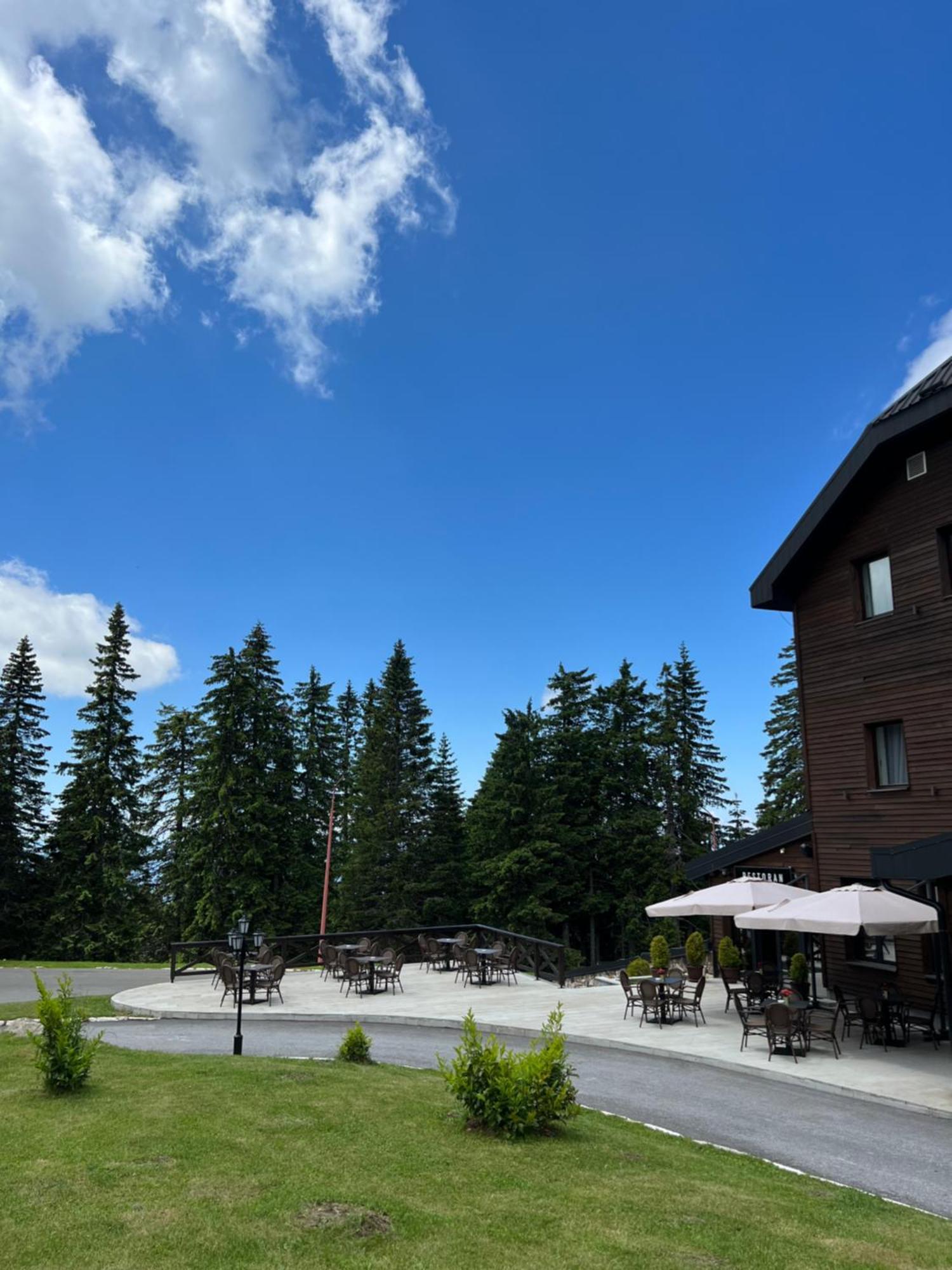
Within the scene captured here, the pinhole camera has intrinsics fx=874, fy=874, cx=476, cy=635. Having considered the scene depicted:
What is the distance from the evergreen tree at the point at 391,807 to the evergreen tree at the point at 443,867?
39 centimetres

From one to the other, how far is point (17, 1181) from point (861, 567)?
56.2 ft

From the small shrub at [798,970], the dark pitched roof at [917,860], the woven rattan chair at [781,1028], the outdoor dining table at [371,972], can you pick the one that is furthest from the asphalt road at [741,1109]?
the small shrub at [798,970]

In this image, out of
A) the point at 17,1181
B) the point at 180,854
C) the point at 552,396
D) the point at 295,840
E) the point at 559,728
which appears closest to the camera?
the point at 17,1181

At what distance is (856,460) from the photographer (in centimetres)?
1728

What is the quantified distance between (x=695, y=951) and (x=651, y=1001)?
6238mm

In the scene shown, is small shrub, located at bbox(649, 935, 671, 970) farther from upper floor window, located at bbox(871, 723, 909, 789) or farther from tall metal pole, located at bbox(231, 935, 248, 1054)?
tall metal pole, located at bbox(231, 935, 248, 1054)

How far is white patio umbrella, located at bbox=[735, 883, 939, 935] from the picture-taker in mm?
12219

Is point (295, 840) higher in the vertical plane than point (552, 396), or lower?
lower

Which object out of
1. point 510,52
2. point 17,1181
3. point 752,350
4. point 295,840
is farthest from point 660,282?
point 295,840

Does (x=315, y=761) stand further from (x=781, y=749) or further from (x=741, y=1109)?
(x=741, y=1109)

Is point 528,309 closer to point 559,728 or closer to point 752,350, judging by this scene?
point 752,350

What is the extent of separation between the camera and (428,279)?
2661 cm

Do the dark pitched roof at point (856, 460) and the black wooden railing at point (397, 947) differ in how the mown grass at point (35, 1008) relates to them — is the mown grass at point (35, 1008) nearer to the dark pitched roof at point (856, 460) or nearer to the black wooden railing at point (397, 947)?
the black wooden railing at point (397, 947)

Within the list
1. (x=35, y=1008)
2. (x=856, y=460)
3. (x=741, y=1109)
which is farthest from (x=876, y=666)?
(x=35, y=1008)
